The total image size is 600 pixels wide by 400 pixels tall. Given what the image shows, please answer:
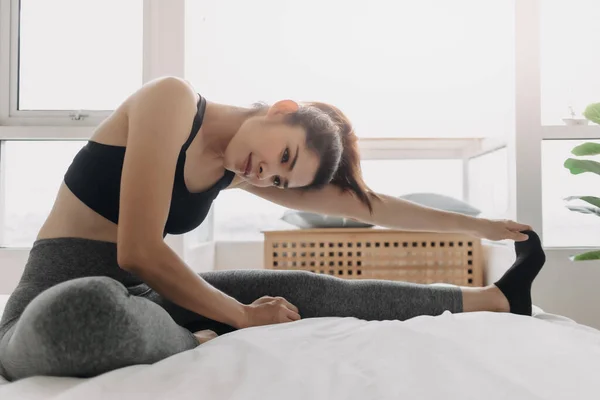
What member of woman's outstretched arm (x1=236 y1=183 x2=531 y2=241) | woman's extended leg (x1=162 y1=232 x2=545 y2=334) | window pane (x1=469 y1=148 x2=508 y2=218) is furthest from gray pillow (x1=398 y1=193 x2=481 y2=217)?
woman's extended leg (x1=162 y1=232 x2=545 y2=334)

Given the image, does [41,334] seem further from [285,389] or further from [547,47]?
[547,47]

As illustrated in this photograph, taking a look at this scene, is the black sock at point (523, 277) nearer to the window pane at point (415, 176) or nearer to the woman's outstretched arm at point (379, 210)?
the woman's outstretched arm at point (379, 210)

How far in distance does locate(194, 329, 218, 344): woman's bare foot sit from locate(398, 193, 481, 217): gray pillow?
1398 mm

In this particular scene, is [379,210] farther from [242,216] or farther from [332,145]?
[242,216]

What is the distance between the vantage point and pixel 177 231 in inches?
51.6

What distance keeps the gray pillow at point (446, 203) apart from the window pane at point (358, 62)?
1.40 ft

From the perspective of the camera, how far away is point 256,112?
1.27 meters

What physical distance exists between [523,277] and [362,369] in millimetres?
770

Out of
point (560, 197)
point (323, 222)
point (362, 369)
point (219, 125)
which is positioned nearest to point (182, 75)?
point (323, 222)

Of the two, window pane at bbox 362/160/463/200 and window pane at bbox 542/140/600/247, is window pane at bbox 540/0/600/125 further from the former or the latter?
window pane at bbox 362/160/463/200

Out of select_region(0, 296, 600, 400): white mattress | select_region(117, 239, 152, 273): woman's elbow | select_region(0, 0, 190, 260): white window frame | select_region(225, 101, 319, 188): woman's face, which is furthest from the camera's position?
select_region(0, 0, 190, 260): white window frame

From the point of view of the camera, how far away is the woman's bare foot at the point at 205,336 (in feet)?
3.43

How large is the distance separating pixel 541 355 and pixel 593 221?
1765 mm

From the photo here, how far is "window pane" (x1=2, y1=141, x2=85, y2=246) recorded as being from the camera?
2557mm
